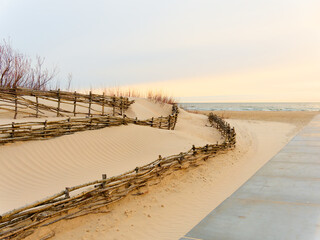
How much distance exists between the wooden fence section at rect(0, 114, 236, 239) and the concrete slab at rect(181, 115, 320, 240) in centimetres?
180

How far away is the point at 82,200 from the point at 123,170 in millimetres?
1826

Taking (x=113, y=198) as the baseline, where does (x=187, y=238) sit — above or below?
above

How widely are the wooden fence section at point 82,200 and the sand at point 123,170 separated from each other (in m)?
0.12

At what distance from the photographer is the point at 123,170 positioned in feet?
18.4

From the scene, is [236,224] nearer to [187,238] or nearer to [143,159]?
[187,238]

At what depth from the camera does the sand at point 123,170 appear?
142 inches

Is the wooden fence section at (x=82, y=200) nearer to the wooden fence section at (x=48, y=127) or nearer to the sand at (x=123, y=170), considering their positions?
the sand at (x=123, y=170)

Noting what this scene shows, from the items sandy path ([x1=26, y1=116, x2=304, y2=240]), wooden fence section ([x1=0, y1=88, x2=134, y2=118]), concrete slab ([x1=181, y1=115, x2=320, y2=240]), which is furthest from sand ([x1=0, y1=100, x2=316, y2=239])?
wooden fence section ([x1=0, y1=88, x2=134, y2=118])

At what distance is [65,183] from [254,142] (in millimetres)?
7564

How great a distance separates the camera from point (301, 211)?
2768 millimetres

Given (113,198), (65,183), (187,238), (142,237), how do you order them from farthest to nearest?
1. (65,183)
2. (113,198)
3. (142,237)
4. (187,238)

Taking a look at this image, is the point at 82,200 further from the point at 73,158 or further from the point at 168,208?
the point at 73,158

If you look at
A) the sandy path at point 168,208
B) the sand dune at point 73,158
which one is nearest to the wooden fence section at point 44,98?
the sand dune at point 73,158

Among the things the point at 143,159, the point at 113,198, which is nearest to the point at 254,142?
the point at 143,159
